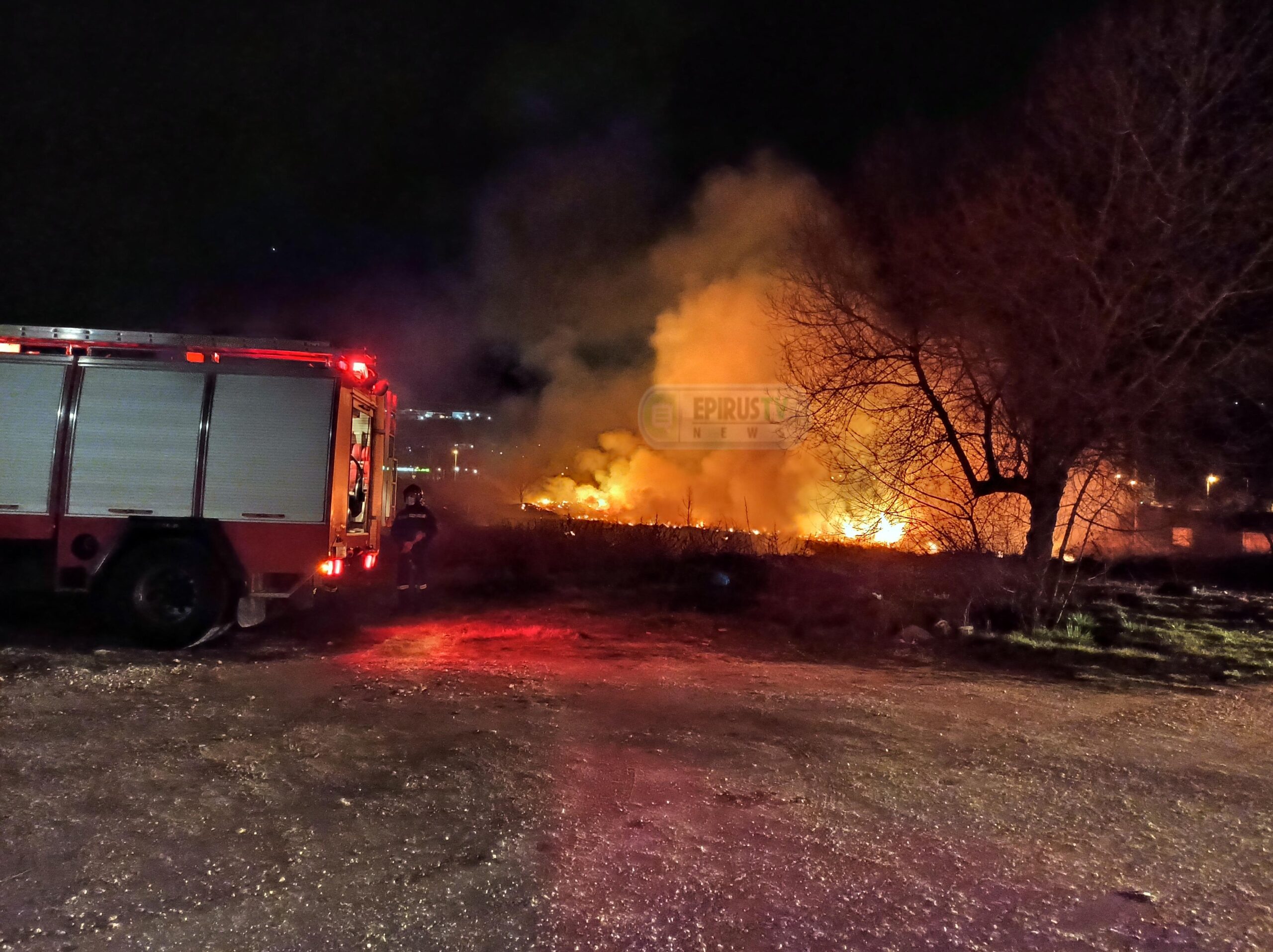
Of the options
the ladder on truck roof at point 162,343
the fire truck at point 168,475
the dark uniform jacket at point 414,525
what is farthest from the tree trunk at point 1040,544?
the ladder on truck roof at point 162,343

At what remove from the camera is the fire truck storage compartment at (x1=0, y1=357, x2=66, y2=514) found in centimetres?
693

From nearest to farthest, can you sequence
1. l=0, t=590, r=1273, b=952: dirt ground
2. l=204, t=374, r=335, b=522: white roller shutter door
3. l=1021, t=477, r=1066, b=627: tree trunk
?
1. l=0, t=590, r=1273, b=952: dirt ground
2. l=204, t=374, r=335, b=522: white roller shutter door
3. l=1021, t=477, r=1066, b=627: tree trunk

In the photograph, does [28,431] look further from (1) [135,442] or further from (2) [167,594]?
(2) [167,594]

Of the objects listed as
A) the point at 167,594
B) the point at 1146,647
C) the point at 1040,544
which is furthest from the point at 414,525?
the point at 1146,647

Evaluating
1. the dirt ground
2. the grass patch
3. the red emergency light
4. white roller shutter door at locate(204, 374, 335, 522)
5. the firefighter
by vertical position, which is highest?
the red emergency light

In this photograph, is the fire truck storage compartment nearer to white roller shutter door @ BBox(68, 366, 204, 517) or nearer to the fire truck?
the fire truck

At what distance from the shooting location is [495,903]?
2.91 m

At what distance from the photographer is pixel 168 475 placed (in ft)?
23.1

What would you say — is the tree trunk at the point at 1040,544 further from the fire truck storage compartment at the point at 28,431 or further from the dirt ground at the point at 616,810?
the fire truck storage compartment at the point at 28,431

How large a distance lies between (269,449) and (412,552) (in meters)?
2.31

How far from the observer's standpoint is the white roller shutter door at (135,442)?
6977mm

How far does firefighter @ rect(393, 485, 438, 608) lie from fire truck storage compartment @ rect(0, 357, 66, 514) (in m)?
3.08

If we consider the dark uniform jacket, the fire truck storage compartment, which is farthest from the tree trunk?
the fire truck storage compartment

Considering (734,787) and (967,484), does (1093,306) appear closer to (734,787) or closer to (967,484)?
(967,484)
